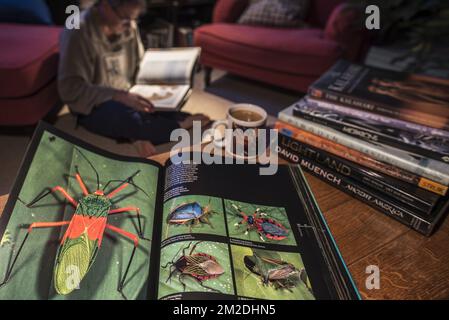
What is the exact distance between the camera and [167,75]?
1.49 meters

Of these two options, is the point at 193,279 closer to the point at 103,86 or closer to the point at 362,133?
the point at 362,133

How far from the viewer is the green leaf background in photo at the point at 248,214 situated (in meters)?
0.58

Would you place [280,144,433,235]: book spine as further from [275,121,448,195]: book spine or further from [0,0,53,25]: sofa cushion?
[0,0,53,25]: sofa cushion

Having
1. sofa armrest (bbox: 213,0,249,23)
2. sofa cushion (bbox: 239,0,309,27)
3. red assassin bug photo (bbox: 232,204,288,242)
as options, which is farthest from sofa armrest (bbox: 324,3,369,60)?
red assassin bug photo (bbox: 232,204,288,242)

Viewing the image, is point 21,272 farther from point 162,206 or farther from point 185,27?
point 185,27

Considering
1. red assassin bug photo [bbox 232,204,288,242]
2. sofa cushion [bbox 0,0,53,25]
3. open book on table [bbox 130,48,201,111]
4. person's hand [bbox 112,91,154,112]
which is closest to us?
red assassin bug photo [bbox 232,204,288,242]

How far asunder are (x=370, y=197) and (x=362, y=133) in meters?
0.14

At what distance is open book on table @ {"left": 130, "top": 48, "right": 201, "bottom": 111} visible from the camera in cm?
144

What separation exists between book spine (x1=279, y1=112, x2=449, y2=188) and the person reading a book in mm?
655

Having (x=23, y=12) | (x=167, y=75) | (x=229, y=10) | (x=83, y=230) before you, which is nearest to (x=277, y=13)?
(x=229, y=10)

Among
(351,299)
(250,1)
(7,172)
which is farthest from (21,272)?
(250,1)

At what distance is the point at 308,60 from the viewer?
6.20ft

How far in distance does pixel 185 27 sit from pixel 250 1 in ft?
2.16

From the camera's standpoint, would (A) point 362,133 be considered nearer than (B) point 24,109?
Yes
